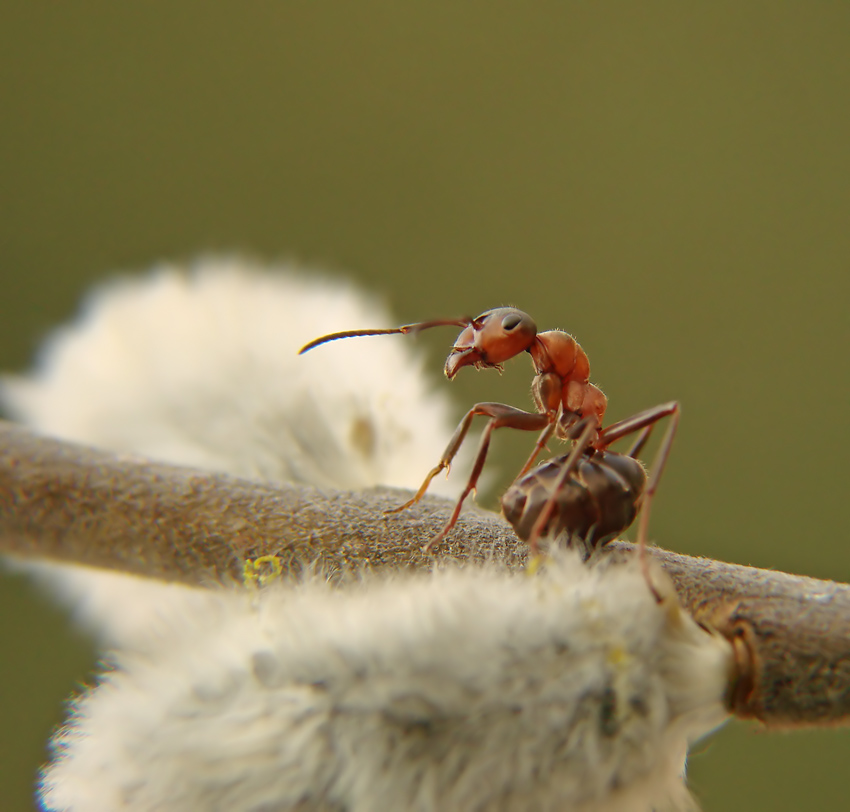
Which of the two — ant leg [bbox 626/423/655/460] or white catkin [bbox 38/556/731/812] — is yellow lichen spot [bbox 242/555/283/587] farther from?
ant leg [bbox 626/423/655/460]

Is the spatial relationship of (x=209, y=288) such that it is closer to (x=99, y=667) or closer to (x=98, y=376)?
(x=98, y=376)

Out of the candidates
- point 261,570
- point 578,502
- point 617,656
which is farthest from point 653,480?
point 261,570

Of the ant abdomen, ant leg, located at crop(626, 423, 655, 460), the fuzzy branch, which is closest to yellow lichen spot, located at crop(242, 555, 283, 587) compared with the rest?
the fuzzy branch

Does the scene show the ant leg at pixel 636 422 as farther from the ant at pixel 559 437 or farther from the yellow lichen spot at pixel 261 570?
the yellow lichen spot at pixel 261 570

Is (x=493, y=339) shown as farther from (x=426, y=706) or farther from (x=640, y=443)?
(x=426, y=706)

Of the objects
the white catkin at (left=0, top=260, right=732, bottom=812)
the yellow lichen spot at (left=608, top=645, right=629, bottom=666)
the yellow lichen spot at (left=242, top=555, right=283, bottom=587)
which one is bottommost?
the yellow lichen spot at (left=242, top=555, right=283, bottom=587)

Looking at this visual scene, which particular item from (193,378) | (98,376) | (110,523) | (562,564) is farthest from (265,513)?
(98,376)

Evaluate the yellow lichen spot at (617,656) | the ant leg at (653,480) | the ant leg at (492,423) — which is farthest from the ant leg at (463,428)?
the yellow lichen spot at (617,656)
